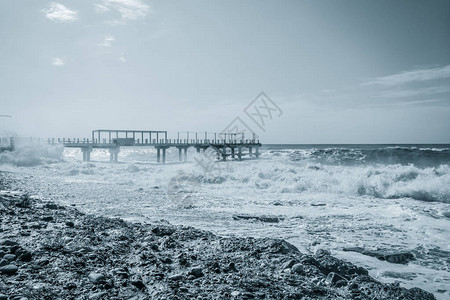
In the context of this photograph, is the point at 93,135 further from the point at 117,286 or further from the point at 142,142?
the point at 117,286

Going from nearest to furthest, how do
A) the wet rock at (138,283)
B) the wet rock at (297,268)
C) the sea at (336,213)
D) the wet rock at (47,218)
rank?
1. the wet rock at (138,283)
2. the wet rock at (297,268)
3. the sea at (336,213)
4. the wet rock at (47,218)

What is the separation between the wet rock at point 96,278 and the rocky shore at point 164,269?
0.03 ft

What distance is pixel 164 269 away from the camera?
Answer: 3930mm

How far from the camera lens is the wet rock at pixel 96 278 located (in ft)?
11.1

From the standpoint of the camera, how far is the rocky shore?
3238 mm

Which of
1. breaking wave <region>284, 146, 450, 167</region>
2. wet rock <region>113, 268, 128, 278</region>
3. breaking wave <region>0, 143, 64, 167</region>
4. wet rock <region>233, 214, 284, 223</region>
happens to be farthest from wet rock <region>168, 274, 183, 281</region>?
breaking wave <region>284, 146, 450, 167</region>

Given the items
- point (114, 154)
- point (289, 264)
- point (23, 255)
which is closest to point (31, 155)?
point (114, 154)

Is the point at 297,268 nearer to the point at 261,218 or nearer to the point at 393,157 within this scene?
the point at 261,218

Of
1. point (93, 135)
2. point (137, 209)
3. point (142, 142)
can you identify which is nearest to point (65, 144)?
point (93, 135)

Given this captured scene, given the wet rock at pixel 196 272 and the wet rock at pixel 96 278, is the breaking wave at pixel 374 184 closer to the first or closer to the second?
the wet rock at pixel 196 272

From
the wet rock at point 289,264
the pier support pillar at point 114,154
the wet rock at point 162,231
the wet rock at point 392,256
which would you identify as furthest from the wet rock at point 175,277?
the pier support pillar at point 114,154

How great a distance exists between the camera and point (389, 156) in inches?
1895

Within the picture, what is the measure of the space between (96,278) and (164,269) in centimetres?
84

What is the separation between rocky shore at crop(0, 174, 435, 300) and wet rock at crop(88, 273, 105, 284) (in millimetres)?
10
